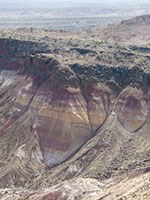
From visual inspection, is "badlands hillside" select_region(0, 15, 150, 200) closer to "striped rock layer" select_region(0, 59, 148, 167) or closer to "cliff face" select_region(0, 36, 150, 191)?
"striped rock layer" select_region(0, 59, 148, 167)

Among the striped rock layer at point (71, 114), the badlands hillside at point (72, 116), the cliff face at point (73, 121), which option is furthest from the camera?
the striped rock layer at point (71, 114)

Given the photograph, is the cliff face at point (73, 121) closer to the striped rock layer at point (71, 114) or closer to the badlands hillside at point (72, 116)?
the striped rock layer at point (71, 114)

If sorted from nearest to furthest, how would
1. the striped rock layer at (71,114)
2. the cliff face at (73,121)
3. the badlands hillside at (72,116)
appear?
the badlands hillside at (72,116) → the cliff face at (73,121) → the striped rock layer at (71,114)

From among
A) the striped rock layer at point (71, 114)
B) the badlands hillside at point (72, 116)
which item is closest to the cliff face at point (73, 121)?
the striped rock layer at point (71, 114)

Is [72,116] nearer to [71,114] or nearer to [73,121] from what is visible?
[71,114]

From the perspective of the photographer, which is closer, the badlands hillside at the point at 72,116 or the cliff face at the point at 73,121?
the badlands hillside at the point at 72,116

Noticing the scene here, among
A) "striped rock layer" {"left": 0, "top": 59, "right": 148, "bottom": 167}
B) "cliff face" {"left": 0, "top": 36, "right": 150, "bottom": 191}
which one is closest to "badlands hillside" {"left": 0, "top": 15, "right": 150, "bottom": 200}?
"striped rock layer" {"left": 0, "top": 59, "right": 148, "bottom": 167}

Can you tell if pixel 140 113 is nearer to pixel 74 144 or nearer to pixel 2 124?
pixel 74 144

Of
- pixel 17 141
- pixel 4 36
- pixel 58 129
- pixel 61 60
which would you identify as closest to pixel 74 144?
pixel 58 129

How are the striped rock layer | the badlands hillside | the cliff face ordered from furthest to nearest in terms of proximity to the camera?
the striped rock layer < the cliff face < the badlands hillside

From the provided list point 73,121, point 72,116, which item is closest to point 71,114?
point 72,116
